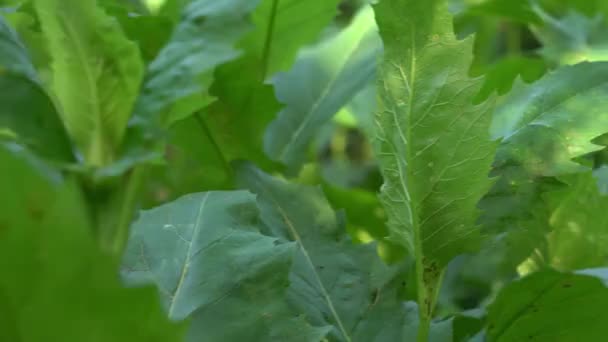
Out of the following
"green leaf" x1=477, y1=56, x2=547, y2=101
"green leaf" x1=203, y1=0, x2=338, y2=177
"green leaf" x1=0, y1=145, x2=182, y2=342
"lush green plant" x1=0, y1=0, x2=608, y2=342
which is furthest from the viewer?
"green leaf" x1=477, y1=56, x2=547, y2=101

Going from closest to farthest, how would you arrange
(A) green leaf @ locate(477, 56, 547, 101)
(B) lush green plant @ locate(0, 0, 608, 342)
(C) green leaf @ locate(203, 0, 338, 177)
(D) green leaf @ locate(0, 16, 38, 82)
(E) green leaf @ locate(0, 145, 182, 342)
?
(E) green leaf @ locate(0, 145, 182, 342) → (B) lush green plant @ locate(0, 0, 608, 342) → (D) green leaf @ locate(0, 16, 38, 82) → (C) green leaf @ locate(203, 0, 338, 177) → (A) green leaf @ locate(477, 56, 547, 101)

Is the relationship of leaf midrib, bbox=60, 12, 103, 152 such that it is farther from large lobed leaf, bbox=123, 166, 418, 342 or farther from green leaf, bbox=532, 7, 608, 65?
green leaf, bbox=532, 7, 608, 65

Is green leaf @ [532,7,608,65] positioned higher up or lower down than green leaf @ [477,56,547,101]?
higher up

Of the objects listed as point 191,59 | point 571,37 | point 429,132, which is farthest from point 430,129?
point 571,37

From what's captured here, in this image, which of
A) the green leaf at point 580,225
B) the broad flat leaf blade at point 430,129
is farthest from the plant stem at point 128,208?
the green leaf at point 580,225

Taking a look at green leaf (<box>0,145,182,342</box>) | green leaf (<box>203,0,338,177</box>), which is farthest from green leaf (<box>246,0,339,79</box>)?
green leaf (<box>0,145,182,342</box>)

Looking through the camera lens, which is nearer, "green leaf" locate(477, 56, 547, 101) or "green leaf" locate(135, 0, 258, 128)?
"green leaf" locate(135, 0, 258, 128)
